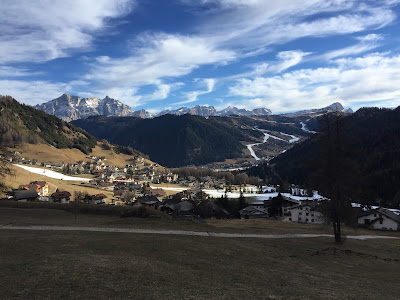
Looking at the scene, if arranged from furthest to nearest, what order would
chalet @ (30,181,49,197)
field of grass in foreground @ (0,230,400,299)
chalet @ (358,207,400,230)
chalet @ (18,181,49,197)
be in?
chalet @ (30,181,49,197), chalet @ (18,181,49,197), chalet @ (358,207,400,230), field of grass in foreground @ (0,230,400,299)

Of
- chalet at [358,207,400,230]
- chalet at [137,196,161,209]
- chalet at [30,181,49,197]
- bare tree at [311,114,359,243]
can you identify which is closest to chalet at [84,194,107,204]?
chalet at [137,196,161,209]

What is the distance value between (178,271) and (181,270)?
1.04 feet

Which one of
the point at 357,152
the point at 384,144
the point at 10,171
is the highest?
the point at 384,144

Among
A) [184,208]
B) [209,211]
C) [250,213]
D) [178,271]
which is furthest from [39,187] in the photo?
[178,271]

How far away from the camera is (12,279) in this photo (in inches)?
481

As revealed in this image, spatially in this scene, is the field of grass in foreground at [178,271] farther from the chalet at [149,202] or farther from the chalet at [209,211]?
the chalet at [149,202]

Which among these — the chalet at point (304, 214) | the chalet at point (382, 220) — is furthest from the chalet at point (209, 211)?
A: the chalet at point (382, 220)

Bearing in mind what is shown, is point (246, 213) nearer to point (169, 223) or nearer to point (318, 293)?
point (169, 223)

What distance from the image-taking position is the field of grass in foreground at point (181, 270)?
39.7 ft

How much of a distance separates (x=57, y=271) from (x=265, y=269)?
39.9 ft

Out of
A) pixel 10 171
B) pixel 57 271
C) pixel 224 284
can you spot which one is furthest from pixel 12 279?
pixel 10 171

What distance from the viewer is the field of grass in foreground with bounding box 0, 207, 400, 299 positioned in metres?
12.1

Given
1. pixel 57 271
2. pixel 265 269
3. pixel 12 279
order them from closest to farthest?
pixel 12 279 → pixel 57 271 → pixel 265 269

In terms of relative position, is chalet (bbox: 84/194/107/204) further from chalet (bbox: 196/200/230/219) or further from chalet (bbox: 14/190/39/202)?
chalet (bbox: 196/200/230/219)
